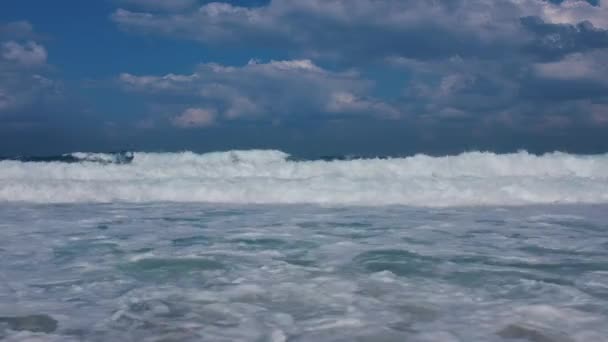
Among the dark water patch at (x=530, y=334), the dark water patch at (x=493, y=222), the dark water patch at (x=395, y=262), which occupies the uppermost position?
the dark water patch at (x=493, y=222)

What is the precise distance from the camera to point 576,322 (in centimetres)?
421

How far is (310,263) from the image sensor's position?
6.45m


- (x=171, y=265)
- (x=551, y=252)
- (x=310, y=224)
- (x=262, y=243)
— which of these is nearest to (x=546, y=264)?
(x=551, y=252)

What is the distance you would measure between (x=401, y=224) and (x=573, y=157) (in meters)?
13.4

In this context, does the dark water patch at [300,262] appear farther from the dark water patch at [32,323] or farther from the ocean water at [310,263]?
the dark water patch at [32,323]

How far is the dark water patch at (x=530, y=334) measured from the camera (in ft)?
12.6

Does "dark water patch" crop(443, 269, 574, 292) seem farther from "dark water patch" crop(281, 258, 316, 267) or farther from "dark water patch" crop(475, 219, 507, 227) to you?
"dark water patch" crop(475, 219, 507, 227)

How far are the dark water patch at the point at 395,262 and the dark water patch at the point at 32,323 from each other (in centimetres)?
311

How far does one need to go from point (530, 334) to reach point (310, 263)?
2.90 meters

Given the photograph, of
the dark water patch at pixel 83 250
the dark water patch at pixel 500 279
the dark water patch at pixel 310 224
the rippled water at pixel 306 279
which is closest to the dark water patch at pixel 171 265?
the rippled water at pixel 306 279

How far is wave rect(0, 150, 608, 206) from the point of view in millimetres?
13562

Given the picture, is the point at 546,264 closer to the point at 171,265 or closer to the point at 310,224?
the point at 171,265

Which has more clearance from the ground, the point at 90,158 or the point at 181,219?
the point at 90,158

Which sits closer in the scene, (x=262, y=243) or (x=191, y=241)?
(x=262, y=243)
